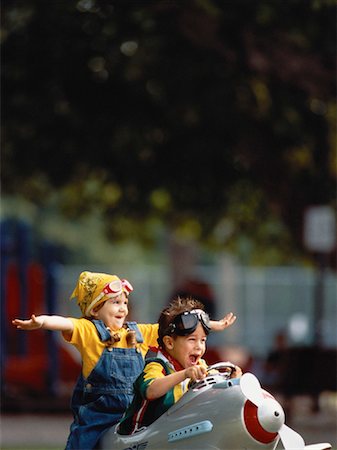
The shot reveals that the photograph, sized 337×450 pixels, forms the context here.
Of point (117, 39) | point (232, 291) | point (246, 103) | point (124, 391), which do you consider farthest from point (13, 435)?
point (232, 291)

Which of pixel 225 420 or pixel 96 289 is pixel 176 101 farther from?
pixel 225 420

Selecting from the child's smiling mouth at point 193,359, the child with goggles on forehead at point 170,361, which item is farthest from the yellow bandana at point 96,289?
the child's smiling mouth at point 193,359

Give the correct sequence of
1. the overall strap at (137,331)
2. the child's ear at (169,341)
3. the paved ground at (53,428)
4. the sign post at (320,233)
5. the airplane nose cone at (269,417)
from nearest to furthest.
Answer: the airplane nose cone at (269,417) → the child's ear at (169,341) → the overall strap at (137,331) → the paved ground at (53,428) → the sign post at (320,233)

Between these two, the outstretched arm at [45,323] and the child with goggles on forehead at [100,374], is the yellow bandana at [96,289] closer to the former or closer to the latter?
the child with goggles on forehead at [100,374]

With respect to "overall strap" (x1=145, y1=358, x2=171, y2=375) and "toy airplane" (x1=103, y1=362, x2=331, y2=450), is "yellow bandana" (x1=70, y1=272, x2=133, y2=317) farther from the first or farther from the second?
"toy airplane" (x1=103, y1=362, x2=331, y2=450)

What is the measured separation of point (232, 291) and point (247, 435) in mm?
40343

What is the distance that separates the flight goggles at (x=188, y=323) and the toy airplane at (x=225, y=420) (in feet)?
0.86

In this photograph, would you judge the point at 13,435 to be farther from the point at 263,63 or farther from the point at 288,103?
the point at 288,103

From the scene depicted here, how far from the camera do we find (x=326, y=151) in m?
21.5

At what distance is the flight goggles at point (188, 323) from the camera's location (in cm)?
637

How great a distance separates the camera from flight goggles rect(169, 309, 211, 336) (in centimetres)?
637

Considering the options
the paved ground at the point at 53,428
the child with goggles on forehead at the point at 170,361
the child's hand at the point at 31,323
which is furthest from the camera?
the paved ground at the point at 53,428

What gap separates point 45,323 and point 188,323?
0.59 m

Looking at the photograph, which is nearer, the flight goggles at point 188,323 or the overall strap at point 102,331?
the flight goggles at point 188,323
